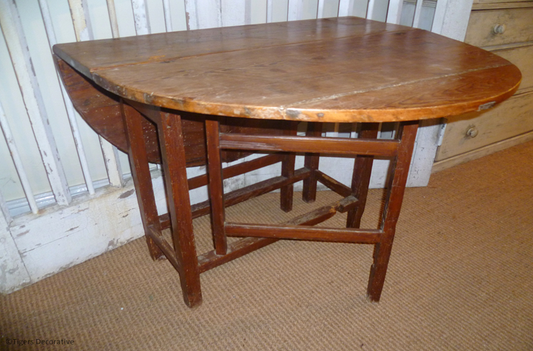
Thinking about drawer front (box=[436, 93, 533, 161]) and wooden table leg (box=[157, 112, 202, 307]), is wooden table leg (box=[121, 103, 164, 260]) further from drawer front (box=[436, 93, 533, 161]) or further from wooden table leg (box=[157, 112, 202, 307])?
drawer front (box=[436, 93, 533, 161])

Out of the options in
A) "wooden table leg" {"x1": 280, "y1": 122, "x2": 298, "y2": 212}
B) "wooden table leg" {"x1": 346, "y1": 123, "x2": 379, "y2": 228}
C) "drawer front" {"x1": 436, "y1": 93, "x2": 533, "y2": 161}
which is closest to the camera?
"wooden table leg" {"x1": 346, "y1": 123, "x2": 379, "y2": 228}

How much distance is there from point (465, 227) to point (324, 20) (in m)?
1.14

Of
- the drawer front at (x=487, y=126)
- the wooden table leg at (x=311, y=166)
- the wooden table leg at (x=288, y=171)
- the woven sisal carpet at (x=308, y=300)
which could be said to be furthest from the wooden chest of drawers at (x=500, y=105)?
the wooden table leg at (x=288, y=171)

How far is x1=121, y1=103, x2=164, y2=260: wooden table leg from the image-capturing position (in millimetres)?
1215

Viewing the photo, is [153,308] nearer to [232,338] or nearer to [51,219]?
[232,338]

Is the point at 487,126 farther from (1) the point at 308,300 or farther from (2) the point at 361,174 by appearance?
(1) the point at 308,300

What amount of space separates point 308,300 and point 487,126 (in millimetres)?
1647

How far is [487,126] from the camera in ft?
7.46

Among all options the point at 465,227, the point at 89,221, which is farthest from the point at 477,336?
the point at 89,221

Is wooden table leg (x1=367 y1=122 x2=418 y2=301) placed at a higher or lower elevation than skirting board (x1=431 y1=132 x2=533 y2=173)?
higher

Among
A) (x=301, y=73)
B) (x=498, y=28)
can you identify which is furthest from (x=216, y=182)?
(x=498, y=28)

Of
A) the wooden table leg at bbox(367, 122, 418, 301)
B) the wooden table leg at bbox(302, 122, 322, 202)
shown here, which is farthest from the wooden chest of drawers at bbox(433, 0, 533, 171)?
the wooden table leg at bbox(367, 122, 418, 301)

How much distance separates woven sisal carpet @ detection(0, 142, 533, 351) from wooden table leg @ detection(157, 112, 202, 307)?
14cm

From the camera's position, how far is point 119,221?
1.58 m
